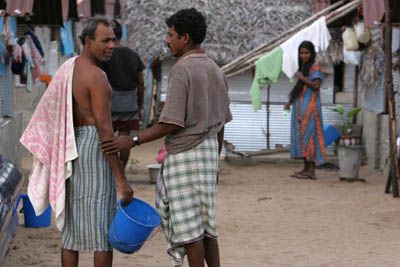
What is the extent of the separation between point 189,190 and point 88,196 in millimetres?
595

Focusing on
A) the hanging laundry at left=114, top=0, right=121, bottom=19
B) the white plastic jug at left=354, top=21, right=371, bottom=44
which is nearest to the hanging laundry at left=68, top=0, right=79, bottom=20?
the white plastic jug at left=354, top=21, right=371, bottom=44

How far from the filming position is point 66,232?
5.14m

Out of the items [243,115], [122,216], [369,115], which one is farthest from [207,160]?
[243,115]

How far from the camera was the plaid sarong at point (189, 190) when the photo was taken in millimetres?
5262

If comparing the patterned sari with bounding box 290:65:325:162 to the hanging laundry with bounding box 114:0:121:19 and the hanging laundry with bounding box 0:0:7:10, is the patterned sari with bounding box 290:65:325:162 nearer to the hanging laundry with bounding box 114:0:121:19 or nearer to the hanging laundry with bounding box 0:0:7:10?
the hanging laundry with bounding box 0:0:7:10

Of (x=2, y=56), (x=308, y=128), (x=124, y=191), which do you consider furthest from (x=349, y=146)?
(x=124, y=191)

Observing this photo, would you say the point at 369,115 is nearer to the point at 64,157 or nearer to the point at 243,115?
the point at 243,115

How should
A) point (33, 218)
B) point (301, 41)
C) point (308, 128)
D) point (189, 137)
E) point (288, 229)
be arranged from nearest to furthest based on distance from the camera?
1. point (189, 137)
2. point (33, 218)
3. point (288, 229)
4. point (308, 128)
5. point (301, 41)

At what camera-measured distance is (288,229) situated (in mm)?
8414

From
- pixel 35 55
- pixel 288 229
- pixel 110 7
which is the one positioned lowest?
pixel 288 229

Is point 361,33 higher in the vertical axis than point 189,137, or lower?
higher

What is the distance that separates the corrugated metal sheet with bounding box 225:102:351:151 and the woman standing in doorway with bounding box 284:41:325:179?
10.6 ft

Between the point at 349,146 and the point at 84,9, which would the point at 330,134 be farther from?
the point at 84,9

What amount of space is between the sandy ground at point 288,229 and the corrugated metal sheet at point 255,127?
2808 mm
